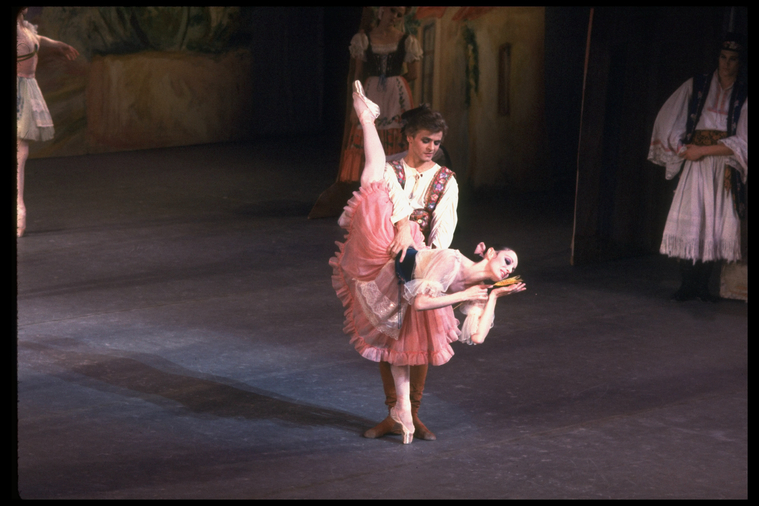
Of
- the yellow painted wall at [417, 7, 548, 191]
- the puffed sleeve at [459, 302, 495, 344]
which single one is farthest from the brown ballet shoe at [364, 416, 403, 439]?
the yellow painted wall at [417, 7, 548, 191]

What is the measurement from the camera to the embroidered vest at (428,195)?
13.8ft

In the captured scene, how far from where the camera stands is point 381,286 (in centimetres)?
418

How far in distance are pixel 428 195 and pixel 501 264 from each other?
43 centimetres

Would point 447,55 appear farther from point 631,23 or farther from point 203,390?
point 203,390

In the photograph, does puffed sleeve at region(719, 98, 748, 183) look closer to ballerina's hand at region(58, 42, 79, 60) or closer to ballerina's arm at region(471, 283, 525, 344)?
ballerina's arm at region(471, 283, 525, 344)

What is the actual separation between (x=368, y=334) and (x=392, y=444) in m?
0.45

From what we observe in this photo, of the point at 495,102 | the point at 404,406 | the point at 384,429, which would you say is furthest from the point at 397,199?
the point at 495,102

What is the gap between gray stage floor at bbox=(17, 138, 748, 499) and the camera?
3963 millimetres

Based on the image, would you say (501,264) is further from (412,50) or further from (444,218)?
(412,50)

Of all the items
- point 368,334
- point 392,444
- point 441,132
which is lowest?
point 392,444

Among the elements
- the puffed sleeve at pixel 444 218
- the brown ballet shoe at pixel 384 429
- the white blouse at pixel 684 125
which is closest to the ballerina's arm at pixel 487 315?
the puffed sleeve at pixel 444 218

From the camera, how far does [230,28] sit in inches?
499

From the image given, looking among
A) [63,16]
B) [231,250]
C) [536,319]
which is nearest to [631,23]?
[536,319]

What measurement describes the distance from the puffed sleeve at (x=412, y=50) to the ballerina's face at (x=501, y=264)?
14.7ft
